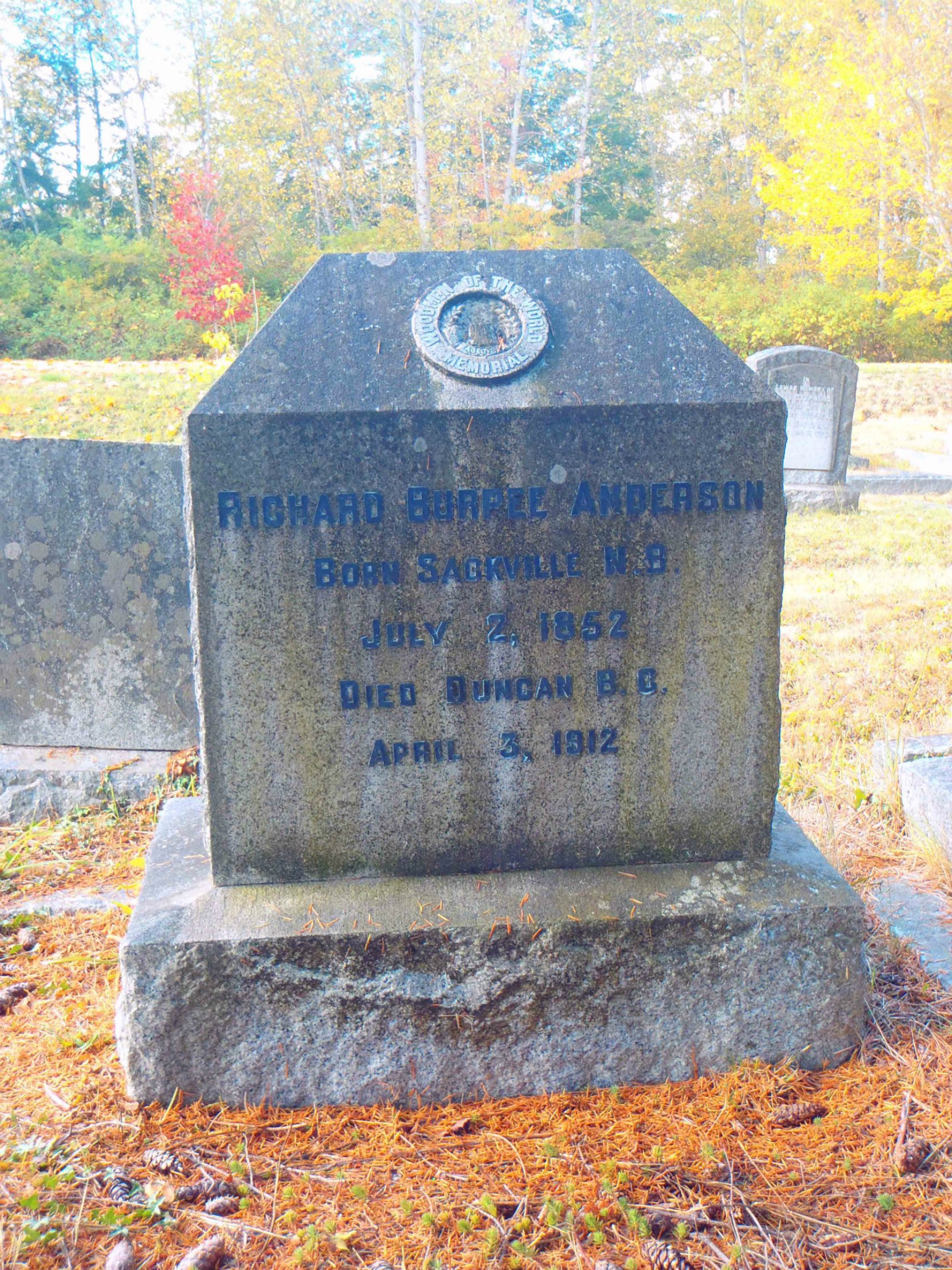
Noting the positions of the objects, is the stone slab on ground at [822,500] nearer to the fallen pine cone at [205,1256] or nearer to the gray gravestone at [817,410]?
the gray gravestone at [817,410]

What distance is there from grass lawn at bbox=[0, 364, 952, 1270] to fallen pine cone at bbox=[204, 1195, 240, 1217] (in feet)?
0.05

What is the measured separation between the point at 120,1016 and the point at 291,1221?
2.05 ft

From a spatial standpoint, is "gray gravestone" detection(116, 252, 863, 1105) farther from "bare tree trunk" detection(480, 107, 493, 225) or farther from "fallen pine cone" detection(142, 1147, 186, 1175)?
"bare tree trunk" detection(480, 107, 493, 225)

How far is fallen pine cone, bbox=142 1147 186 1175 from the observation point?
2.07 meters

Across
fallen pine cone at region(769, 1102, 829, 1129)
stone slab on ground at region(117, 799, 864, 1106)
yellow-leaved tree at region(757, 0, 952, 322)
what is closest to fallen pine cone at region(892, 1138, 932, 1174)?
fallen pine cone at region(769, 1102, 829, 1129)

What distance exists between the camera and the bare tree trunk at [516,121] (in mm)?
26438

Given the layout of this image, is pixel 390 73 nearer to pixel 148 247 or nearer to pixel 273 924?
pixel 148 247

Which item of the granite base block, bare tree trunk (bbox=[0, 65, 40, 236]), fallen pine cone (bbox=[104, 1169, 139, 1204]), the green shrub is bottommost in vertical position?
fallen pine cone (bbox=[104, 1169, 139, 1204])

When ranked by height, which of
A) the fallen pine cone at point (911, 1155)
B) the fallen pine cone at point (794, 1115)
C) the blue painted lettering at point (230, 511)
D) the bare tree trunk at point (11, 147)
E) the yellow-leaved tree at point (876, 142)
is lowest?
the fallen pine cone at point (794, 1115)

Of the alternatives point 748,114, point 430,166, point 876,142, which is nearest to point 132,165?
point 430,166

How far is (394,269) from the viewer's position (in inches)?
93.3

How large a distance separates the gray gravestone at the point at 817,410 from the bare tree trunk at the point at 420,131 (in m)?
15.7

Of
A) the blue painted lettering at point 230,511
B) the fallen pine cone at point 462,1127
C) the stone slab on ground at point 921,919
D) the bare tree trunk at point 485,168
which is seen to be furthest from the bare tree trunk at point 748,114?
the fallen pine cone at point 462,1127

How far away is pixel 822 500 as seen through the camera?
11.2 metres
